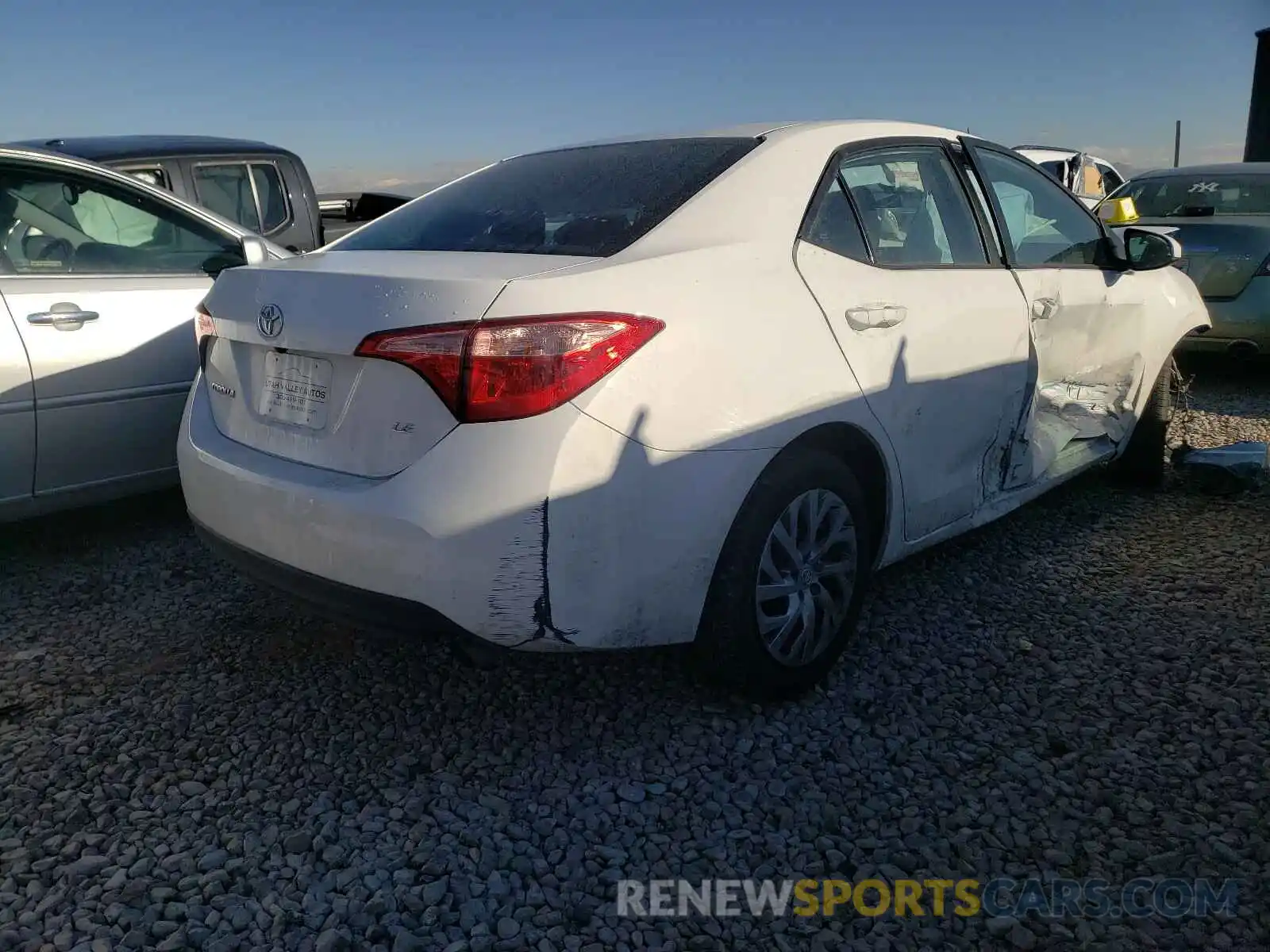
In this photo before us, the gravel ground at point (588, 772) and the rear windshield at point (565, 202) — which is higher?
the rear windshield at point (565, 202)

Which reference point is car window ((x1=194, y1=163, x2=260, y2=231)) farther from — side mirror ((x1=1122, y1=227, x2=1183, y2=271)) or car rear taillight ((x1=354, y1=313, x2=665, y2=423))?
side mirror ((x1=1122, y1=227, x2=1183, y2=271))

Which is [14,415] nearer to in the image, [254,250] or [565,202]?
[254,250]

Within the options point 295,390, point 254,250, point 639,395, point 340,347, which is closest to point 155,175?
point 254,250

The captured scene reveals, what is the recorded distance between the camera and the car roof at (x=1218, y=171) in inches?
311

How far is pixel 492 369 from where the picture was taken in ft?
7.19

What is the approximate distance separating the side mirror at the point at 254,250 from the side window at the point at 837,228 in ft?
7.30

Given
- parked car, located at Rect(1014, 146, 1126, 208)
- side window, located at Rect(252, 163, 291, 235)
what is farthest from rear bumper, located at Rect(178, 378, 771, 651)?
parked car, located at Rect(1014, 146, 1126, 208)

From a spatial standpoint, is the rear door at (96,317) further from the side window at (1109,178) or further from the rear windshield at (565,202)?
the side window at (1109,178)

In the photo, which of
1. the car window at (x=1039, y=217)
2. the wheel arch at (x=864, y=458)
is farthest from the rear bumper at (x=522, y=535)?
the car window at (x=1039, y=217)

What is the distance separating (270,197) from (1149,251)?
5.22m

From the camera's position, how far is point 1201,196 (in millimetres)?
7879

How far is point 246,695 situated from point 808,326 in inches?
74.0

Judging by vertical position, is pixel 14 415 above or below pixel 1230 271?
below

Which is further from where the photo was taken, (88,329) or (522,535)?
(88,329)
